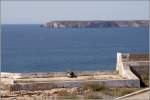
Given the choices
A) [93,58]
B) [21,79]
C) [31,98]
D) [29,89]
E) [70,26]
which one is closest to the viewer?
[31,98]

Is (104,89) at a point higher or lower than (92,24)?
lower

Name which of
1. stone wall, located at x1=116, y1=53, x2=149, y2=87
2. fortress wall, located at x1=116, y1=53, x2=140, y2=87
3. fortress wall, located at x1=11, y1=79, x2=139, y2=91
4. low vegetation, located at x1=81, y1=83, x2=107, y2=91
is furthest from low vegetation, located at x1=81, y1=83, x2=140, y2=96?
stone wall, located at x1=116, y1=53, x2=149, y2=87

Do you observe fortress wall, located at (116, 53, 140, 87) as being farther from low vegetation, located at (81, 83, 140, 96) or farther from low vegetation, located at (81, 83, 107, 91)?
low vegetation, located at (81, 83, 107, 91)

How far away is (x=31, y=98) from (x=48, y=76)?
4.61 meters

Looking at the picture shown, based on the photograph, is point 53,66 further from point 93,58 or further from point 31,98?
point 31,98

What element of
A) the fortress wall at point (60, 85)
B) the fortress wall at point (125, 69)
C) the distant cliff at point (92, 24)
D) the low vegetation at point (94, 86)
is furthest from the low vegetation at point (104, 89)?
the distant cliff at point (92, 24)

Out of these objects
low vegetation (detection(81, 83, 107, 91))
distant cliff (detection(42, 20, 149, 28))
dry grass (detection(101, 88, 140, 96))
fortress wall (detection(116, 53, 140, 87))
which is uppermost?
distant cliff (detection(42, 20, 149, 28))

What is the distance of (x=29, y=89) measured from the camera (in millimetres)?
22469

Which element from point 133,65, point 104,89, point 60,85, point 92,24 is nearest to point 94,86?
point 104,89

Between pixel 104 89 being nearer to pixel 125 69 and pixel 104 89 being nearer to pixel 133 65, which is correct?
pixel 125 69

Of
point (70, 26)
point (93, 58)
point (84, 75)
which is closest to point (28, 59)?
point (93, 58)

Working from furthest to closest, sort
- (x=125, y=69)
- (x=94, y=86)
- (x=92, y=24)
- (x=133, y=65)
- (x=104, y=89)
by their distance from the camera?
(x=92, y=24) < (x=133, y=65) < (x=125, y=69) < (x=94, y=86) < (x=104, y=89)

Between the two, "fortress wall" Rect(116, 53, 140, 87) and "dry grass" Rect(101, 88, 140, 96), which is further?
"fortress wall" Rect(116, 53, 140, 87)

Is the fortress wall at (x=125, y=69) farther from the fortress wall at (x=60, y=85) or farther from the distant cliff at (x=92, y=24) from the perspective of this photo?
the distant cliff at (x=92, y=24)
